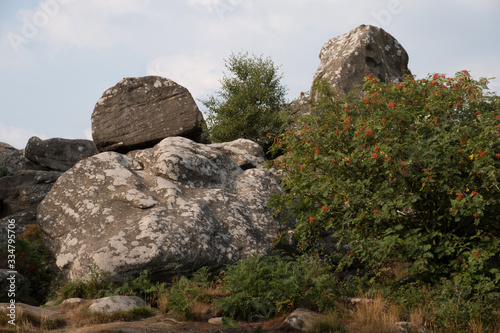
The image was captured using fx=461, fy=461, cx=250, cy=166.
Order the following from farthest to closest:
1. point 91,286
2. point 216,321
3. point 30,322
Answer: point 91,286 < point 216,321 < point 30,322

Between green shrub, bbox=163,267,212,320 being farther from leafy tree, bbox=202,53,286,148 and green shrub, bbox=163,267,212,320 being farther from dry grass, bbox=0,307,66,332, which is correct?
leafy tree, bbox=202,53,286,148

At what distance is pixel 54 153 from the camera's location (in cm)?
2108

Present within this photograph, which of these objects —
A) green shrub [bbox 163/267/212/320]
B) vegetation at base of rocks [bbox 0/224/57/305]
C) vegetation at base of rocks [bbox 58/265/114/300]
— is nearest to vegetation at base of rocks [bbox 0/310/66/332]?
vegetation at base of rocks [bbox 58/265/114/300]

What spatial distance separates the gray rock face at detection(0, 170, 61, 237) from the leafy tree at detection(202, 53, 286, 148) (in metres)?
7.41

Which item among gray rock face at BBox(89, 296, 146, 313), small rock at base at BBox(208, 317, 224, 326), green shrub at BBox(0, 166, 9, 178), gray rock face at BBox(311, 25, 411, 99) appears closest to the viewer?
small rock at base at BBox(208, 317, 224, 326)

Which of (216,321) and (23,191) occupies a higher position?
(23,191)

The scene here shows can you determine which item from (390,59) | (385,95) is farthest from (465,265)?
(390,59)

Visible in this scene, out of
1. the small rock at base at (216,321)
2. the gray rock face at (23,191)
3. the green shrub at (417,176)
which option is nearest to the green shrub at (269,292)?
the small rock at base at (216,321)

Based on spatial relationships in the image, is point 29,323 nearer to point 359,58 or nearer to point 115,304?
point 115,304

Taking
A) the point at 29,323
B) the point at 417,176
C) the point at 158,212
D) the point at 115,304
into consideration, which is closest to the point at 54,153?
the point at 158,212

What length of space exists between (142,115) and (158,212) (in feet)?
20.2

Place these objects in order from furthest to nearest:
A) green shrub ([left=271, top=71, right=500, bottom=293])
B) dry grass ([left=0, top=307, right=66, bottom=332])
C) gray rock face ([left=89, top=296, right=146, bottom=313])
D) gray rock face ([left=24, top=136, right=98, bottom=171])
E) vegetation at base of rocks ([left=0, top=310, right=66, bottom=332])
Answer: gray rock face ([left=24, top=136, right=98, bottom=171])
gray rock face ([left=89, top=296, right=146, bottom=313])
green shrub ([left=271, top=71, right=500, bottom=293])
vegetation at base of rocks ([left=0, top=310, right=66, bottom=332])
dry grass ([left=0, top=307, right=66, bottom=332])

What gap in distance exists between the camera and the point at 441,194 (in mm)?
8234

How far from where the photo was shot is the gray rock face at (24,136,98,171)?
68.9ft
